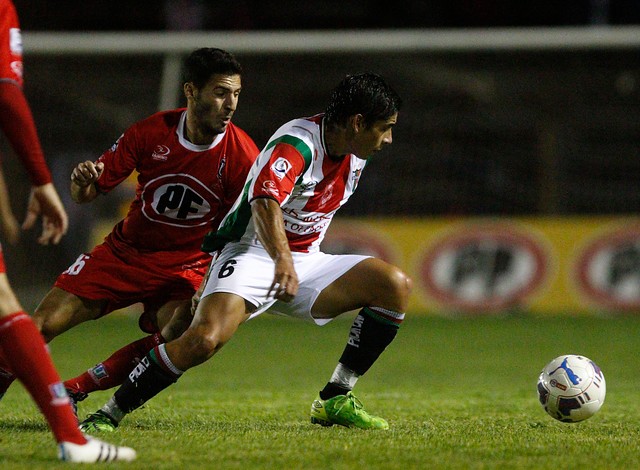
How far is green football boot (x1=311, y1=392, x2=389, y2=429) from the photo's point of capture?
16.7ft

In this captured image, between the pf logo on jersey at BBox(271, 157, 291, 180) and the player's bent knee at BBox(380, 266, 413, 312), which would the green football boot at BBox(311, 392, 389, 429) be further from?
the pf logo on jersey at BBox(271, 157, 291, 180)

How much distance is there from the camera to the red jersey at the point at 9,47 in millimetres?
3711

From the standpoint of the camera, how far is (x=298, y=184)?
499cm

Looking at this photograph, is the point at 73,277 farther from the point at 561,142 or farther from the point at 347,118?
the point at 561,142

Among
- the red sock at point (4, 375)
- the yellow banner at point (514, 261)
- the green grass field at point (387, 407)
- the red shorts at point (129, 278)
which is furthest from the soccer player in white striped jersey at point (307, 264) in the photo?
the yellow banner at point (514, 261)

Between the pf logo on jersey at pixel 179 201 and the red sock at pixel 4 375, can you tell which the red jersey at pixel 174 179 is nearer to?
the pf logo on jersey at pixel 179 201

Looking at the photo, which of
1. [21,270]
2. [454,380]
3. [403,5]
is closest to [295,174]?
[454,380]

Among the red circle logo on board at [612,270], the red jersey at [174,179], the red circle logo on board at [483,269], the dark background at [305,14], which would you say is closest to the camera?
the red jersey at [174,179]

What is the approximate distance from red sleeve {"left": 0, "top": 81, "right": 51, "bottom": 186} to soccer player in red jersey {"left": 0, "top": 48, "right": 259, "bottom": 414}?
155 cm

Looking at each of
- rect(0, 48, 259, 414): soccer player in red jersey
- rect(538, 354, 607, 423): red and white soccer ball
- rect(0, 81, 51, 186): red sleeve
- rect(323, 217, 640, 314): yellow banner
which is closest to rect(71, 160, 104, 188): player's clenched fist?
rect(0, 48, 259, 414): soccer player in red jersey

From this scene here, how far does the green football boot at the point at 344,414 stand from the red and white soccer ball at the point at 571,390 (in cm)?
90

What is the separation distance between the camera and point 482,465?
3844 mm

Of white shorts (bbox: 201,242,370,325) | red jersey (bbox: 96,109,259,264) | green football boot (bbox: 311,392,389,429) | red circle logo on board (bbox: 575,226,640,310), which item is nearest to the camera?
white shorts (bbox: 201,242,370,325)

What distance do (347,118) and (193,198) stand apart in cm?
102
